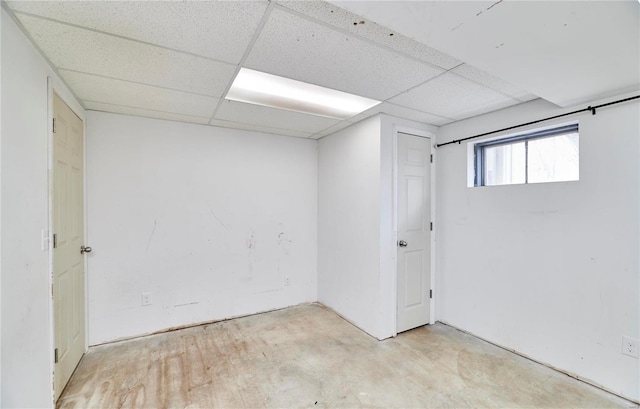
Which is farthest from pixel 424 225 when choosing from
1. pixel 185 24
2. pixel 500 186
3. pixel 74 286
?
pixel 74 286

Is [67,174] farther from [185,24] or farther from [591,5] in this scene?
[591,5]

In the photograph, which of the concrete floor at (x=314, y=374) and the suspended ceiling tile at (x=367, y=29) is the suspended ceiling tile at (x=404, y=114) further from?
the concrete floor at (x=314, y=374)

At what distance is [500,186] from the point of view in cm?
260

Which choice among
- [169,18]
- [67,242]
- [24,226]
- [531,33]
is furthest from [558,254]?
[67,242]

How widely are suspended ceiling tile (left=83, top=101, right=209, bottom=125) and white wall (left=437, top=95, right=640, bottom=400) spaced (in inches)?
108

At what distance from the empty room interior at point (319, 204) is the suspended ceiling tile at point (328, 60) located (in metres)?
0.02

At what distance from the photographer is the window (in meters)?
2.24

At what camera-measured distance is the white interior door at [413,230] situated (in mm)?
2910

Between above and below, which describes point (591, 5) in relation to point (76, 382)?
above

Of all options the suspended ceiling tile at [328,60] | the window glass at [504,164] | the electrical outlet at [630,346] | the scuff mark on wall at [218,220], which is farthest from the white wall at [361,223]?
the electrical outlet at [630,346]

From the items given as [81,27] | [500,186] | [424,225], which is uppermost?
[81,27]

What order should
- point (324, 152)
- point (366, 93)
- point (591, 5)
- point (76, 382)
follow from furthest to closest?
point (324, 152)
point (366, 93)
point (76, 382)
point (591, 5)

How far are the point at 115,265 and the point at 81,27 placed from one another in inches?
84.0

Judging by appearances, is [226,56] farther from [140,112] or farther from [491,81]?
[491,81]
